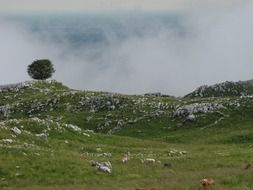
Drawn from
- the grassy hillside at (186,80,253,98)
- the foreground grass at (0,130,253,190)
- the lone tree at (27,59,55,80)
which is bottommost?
the foreground grass at (0,130,253,190)

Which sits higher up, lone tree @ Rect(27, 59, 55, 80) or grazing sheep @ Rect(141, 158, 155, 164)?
lone tree @ Rect(27, 59, 55, 80)

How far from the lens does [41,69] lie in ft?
486

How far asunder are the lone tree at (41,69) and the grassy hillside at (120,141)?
2441 cm

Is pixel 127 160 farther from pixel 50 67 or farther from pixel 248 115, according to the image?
pixel 50 67

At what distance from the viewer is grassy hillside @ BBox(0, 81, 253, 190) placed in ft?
117

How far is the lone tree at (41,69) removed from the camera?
146 meters

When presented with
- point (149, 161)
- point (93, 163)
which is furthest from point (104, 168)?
point (149, 161)

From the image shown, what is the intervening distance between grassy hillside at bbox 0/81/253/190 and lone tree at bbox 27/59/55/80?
2441 cm

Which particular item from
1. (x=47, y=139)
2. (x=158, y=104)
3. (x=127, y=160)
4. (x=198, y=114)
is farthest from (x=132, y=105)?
(x=127, y=160)

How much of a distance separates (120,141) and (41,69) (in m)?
91.3

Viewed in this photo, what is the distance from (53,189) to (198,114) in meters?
53.1

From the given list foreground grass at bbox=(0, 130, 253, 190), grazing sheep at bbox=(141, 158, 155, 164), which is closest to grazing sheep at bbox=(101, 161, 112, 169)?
foreground grass at bbox=(0, 130, 253, 190)

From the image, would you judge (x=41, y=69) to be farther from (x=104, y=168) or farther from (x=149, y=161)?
(x=104, y=168)

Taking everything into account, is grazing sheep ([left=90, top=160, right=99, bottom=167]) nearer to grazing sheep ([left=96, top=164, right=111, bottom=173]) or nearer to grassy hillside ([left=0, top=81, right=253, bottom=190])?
grassy hillside ([left=0, top=81, right=253, bottom=190])
